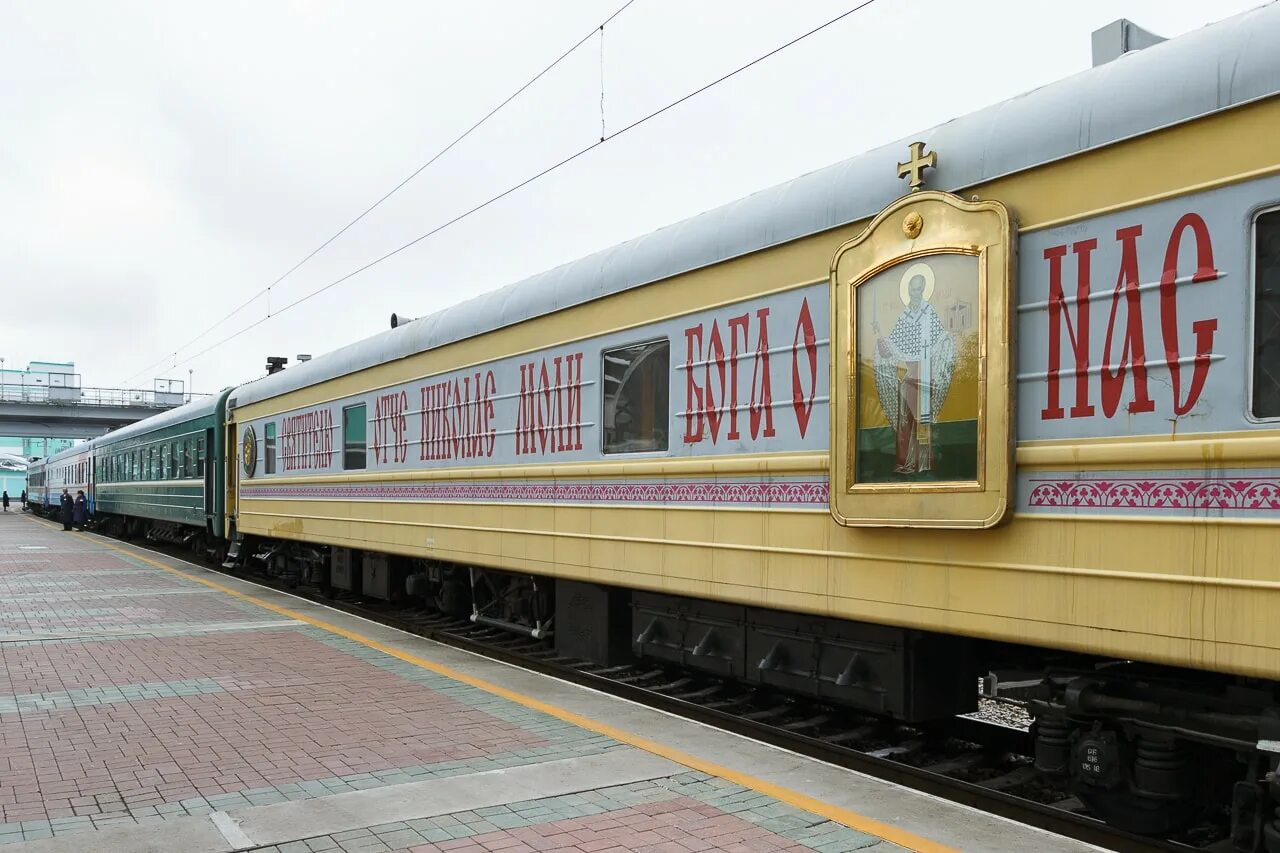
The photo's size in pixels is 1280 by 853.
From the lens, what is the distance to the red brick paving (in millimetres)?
4078

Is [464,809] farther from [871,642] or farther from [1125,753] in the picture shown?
[1125,753]

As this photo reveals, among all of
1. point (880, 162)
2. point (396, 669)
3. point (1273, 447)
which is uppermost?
point (880, 162)

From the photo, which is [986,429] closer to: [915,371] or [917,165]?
[915,371]

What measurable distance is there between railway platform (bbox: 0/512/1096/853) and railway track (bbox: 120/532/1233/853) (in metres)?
0.21

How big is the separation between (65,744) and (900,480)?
464 cm

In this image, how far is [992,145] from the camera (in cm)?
469

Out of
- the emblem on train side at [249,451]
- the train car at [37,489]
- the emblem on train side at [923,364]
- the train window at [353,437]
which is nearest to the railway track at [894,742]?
the emblem on train side at [923,364]

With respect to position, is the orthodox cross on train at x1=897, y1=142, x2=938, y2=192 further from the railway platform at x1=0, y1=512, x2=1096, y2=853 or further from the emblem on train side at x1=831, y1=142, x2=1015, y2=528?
the railway platform at x1=0, y1=512, x2=1096, y2=853

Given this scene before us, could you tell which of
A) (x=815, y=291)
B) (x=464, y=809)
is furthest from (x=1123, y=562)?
(x=464, y=809)

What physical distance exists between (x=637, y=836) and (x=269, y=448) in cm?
1232

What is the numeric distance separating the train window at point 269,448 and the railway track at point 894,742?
714 cm

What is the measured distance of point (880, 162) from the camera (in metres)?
5.29

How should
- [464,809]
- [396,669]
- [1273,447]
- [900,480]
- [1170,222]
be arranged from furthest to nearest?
[396,669], [900,480], [464,809], [1170,222], [1273,447]

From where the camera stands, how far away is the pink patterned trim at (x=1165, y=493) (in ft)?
11.7
